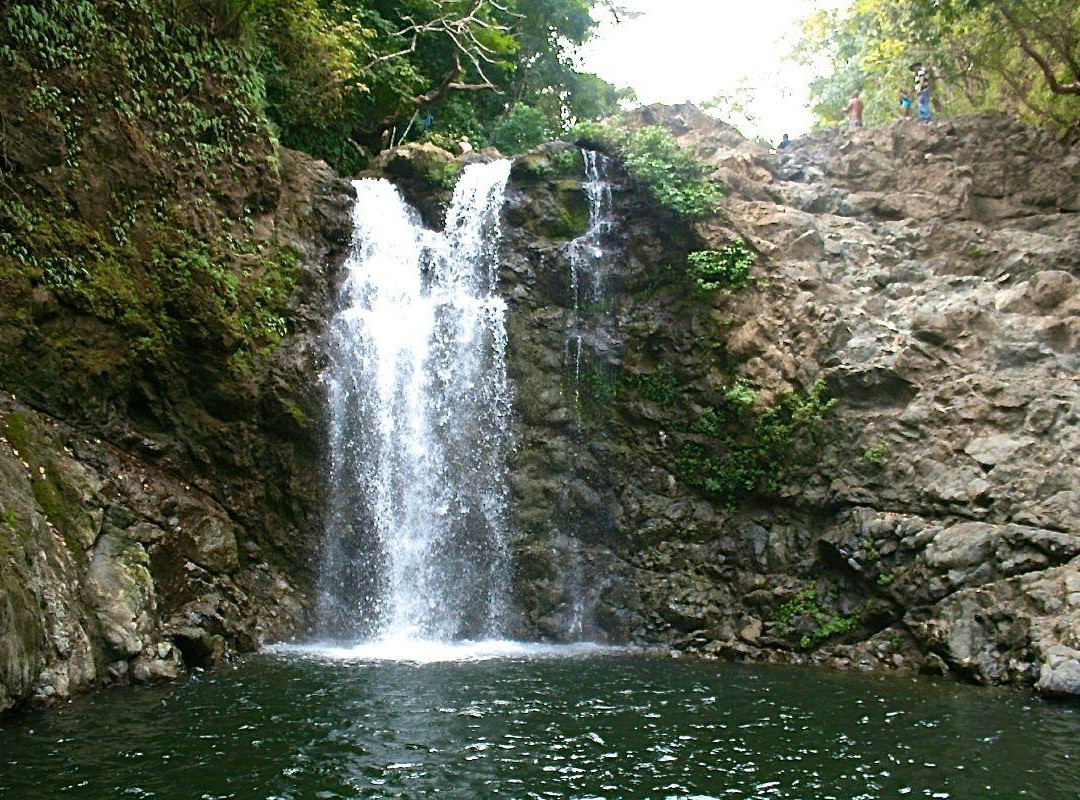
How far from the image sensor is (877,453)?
1356 cm

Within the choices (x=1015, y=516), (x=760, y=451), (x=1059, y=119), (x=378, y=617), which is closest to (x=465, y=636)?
(x=378, y=617)

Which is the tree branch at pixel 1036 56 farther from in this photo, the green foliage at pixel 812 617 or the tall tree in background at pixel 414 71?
the green foliage at pixel 812 617

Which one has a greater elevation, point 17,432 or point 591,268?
point 591,268

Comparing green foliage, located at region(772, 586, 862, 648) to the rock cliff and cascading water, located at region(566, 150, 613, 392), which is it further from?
the rock cliff

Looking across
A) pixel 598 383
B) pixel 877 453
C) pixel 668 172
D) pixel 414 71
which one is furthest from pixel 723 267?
pixel 414 71

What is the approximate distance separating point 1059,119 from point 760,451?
30.5 feet

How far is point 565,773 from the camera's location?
6992 millimetres

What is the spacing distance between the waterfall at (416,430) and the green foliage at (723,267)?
145 inches

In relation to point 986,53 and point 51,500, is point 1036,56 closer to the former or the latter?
point 986,53

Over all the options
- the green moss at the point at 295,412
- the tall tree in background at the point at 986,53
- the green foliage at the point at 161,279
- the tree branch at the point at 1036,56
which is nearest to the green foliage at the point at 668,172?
the tall tree in background at the point at 986,53

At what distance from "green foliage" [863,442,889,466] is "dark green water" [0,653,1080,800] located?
3.75 m

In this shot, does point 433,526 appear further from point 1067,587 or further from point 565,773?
point 1067,587

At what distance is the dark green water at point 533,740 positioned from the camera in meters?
6.64

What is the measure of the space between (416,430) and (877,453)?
7488 millimetres
